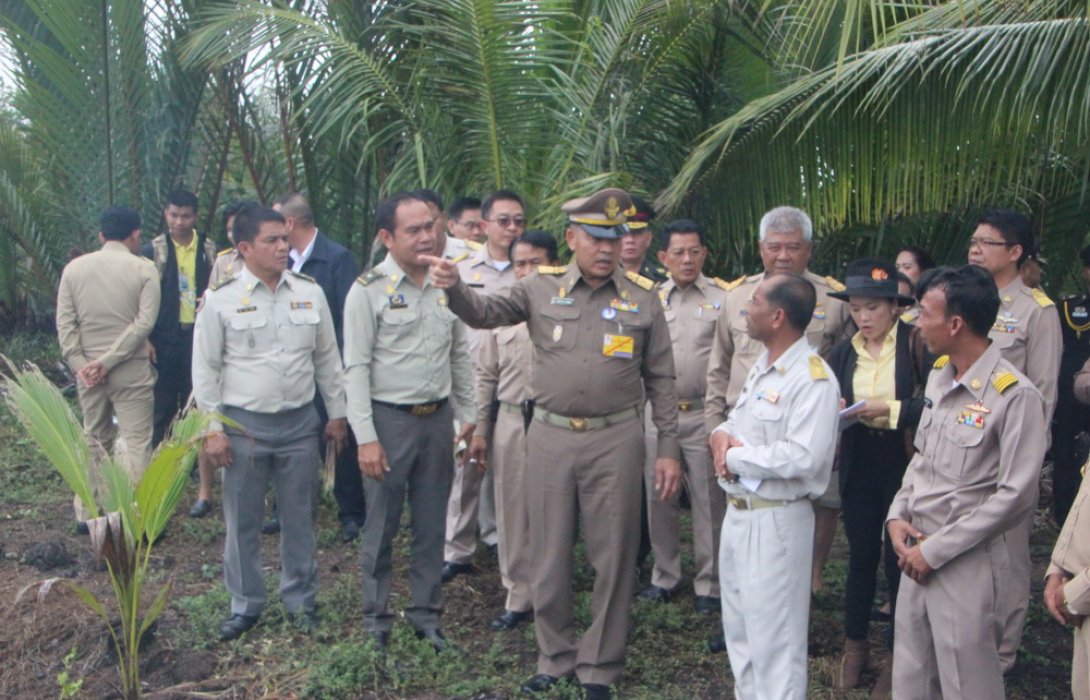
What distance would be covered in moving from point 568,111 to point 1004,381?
478 cm

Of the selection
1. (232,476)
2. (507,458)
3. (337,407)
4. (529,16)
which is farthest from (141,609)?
(529,16)

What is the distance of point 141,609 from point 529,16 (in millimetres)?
4403

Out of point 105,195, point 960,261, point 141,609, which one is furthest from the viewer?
point 105,195

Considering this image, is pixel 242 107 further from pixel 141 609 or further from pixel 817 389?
pixel 817 389

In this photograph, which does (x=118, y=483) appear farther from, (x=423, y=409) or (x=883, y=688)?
(x=883, y=688)

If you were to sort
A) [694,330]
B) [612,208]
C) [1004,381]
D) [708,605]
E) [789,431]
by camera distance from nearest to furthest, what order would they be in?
[1004,381] → [789,431] → [612,208] → [708,605] → [694,330]

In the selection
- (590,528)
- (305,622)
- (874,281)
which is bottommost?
(305,622)

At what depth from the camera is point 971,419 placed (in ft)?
12.2

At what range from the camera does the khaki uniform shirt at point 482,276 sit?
6.64 metres

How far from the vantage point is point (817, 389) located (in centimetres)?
409

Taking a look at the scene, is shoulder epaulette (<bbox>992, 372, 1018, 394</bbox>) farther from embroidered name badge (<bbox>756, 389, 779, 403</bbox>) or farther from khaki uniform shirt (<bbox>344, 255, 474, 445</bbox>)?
khaki uniform shirt (<bbox>344, 255, 474, 445</bbox>)

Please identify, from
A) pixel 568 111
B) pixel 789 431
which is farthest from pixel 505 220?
pixel 789 431

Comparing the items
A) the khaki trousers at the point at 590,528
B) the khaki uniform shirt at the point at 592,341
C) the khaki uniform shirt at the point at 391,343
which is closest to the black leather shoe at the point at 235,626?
the khaki uniform shirt at the point at 391,343

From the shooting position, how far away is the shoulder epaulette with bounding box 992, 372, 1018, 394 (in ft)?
12.0
